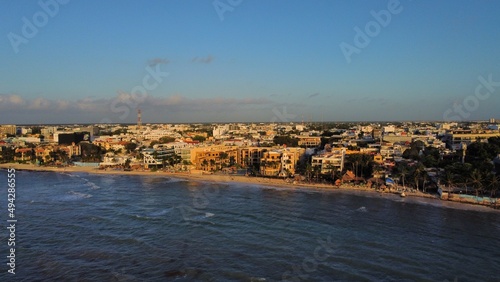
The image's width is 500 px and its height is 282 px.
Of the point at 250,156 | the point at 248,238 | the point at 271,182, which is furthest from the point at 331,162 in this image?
the point at 248,238

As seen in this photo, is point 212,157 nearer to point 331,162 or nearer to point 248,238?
point 331,162

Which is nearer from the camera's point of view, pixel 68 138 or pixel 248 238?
pixel 248 238

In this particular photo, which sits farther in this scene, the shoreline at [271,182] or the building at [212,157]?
the building at [212,157]

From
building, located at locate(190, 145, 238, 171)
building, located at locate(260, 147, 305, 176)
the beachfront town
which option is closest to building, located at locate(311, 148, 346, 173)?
the beachfront town

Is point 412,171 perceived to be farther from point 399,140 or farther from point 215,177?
point 399,140

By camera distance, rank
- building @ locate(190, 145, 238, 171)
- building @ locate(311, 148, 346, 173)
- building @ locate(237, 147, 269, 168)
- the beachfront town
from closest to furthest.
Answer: the beachfront town, building @ locate(311, 148, 346, 173), building @ locate(190, 145, 238, 171), building @ locate(237, 147, 269, 168)

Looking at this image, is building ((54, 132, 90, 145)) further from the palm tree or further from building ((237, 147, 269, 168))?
the palm tree

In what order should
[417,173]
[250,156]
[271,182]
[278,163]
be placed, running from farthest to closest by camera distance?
[250,156] → [278,163] → [271,182] → [417,173]

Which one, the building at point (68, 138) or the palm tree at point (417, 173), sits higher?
the building at point (68, 138)

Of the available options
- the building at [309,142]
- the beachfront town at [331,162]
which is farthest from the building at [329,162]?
the building at [309,142]

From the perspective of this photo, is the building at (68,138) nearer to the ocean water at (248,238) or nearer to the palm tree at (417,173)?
the ocean water at (248,238)
